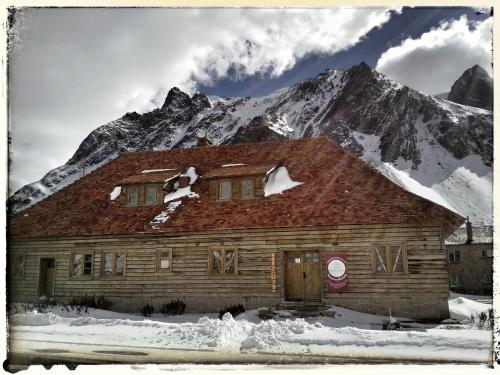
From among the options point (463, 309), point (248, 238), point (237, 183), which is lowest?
point (463, 309)

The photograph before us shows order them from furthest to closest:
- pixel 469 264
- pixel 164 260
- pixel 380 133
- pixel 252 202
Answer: pixel 380 133 → pixel 469 264 → pixel 252 202 → pixel 164 260

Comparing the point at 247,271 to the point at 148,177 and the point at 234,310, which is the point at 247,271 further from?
the point at 148,177

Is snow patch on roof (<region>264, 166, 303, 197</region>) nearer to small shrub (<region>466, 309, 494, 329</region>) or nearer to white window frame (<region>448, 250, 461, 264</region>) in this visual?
small shrub (<region>466, 309, 494, 329</region>)

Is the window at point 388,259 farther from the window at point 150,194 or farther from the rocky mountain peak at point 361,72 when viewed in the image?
the rocky mountain peak at point 361,72

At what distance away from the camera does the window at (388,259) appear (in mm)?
16328

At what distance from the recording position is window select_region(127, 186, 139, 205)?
20891mm

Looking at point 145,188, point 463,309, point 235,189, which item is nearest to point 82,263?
point 145,188

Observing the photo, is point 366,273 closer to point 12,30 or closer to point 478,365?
point 478,365

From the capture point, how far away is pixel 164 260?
1866cm

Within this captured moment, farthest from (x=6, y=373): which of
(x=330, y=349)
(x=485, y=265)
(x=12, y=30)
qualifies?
(x=485, y=265)

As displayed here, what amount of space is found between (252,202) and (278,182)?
5.71 ft

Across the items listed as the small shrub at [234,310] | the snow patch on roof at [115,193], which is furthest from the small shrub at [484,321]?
the snow patch on roof at [115,193]

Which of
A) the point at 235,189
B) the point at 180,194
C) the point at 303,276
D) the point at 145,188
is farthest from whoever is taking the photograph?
the point at 145,188

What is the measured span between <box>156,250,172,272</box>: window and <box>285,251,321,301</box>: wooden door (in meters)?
5.10
